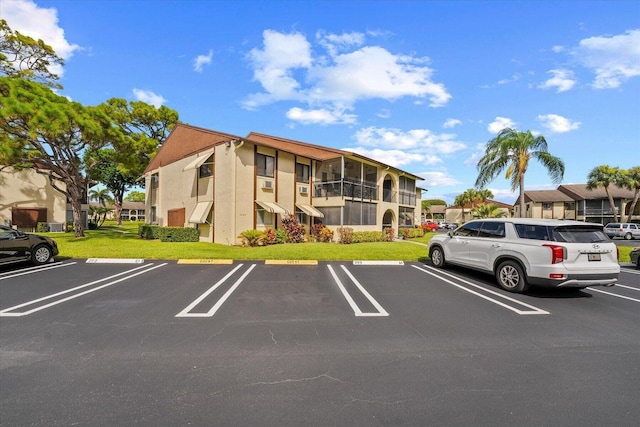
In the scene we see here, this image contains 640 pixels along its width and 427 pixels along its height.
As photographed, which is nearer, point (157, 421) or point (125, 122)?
point (157, 421)

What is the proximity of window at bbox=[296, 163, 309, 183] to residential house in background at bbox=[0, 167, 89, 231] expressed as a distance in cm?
2501

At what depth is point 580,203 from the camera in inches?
1740

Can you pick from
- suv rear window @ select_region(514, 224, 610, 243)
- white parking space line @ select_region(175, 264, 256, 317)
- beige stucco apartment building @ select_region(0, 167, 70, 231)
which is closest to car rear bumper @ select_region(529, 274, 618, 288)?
suv rear window @ select_region(514, 224, 610, 243)

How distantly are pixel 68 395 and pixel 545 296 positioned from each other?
8.98 metres

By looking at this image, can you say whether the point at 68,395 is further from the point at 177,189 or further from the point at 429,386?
the point at 177,189

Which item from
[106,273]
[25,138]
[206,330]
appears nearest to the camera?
[206,330]

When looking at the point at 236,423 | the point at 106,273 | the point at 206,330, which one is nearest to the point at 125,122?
the point at 106,273

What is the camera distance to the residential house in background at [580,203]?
41469mm

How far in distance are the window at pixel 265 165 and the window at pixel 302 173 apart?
2.26 m

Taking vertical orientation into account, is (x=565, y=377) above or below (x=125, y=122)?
below

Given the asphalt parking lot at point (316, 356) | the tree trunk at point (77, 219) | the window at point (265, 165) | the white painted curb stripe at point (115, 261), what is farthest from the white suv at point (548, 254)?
the tree trunk at point (77, 219)

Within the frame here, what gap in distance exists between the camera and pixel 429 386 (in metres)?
3.25

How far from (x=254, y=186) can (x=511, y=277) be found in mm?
14324

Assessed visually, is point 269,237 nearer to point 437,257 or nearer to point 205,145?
point 205,145
